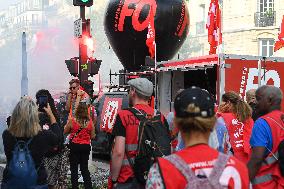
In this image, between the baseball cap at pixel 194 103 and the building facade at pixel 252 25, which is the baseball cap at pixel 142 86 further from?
the building facade at pixel 252 25

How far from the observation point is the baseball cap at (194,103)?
9.08ft

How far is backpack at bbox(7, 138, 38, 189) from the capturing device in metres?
4.51

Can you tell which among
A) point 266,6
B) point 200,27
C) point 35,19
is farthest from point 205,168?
point 35,19

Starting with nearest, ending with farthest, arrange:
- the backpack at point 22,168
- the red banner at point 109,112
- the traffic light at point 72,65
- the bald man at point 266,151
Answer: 1. the bald man at point 266,151
2. the backpack at point 22,168
3. the traffic light at point 72,65
4. the red banner at point 109,112

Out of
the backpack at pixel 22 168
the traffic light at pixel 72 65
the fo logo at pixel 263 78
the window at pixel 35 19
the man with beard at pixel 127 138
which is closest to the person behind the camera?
the backpack at pixel 22 168

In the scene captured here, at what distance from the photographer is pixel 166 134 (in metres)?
4.80

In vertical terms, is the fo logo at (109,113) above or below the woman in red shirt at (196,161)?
below

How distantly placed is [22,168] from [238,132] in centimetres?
271

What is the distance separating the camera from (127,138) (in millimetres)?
4715

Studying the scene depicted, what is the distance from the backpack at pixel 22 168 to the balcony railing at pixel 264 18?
3694 centimetres

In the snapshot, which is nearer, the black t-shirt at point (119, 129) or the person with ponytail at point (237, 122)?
the black t-shirt at point (119, 129)

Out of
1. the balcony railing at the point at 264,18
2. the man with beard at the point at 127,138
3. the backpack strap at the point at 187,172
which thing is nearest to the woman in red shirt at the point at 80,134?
the man with beard at the point at 127,138

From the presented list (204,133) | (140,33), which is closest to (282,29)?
(140,33)

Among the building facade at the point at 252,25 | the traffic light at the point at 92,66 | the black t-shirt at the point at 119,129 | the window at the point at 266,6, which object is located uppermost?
the window at the point at 266,6
